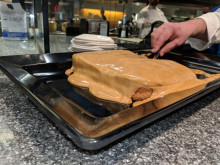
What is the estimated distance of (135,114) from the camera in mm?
358

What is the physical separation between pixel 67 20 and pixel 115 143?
7.40ft

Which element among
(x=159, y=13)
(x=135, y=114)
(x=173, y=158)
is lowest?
(x=173, y=158)

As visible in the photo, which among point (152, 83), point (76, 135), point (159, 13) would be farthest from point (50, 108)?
point (159, 13)

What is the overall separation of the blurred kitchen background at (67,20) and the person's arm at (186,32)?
0.60 m

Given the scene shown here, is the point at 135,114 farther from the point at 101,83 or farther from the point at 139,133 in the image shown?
the point at 101,83

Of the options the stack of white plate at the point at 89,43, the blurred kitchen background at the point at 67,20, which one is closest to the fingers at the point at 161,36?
the stack of white plate at the point at 89,43

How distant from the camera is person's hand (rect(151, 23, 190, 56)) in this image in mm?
925

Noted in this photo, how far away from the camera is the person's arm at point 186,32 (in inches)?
36.8

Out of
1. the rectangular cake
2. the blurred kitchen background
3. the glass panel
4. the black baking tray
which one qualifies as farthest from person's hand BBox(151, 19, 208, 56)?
the glass panel

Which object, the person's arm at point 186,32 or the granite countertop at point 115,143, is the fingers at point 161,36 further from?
the granite countertop at point 115,143

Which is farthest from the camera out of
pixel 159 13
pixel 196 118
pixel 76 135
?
pixel 159 13

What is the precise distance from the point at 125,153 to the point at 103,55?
1.46 ft

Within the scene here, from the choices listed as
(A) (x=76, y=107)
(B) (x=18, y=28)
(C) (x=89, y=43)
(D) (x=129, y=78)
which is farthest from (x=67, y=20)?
(A) (x=76, y=107)

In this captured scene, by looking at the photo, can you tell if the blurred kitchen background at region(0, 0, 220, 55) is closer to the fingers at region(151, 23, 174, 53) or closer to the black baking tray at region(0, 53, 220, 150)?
the black baking tray at region(0, 53, 220, 150)
